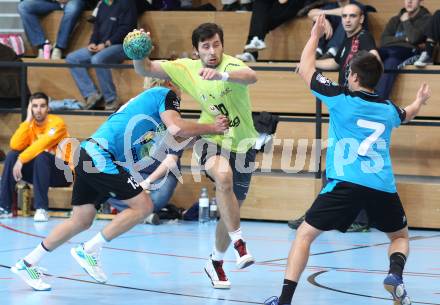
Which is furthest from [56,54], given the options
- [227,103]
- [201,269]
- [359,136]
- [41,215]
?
[359,136]

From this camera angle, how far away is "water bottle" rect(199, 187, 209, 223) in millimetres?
11445

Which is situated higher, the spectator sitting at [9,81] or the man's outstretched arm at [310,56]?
the man's outstretched arm at [310,56]

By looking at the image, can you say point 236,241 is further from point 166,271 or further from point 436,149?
point 436,149

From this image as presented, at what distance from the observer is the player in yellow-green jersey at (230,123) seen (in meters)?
7.19

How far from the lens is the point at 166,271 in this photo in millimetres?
8031

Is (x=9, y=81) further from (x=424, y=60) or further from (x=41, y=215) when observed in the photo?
(x=424, y=60)

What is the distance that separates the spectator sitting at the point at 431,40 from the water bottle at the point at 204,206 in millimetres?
3048

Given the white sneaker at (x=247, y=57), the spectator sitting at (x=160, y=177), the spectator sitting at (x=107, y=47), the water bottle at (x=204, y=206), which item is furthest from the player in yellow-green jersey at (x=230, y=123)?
the spectator sitting at (x=107, y=47)

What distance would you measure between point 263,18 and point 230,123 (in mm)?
5726

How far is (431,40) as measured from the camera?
11.6 metres

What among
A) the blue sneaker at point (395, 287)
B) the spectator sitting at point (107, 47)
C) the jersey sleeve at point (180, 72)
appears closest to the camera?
the blue sneaker at point (395, 287)

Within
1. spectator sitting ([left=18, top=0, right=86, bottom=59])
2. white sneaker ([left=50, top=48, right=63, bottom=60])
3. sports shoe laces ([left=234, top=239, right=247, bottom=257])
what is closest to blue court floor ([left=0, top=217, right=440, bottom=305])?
sports shoe laces ([left=234, top=239, right=247, bottom=257])

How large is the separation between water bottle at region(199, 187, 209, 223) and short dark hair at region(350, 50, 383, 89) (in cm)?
540

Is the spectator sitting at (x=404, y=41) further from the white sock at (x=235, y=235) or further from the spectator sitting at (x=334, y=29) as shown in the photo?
the white sock at (x=235, y=235)
